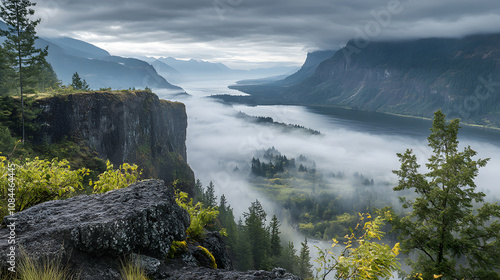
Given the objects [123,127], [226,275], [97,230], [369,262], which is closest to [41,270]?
[97,230]

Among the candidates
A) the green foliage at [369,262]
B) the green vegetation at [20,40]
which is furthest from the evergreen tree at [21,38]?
the green foliage at [369,262]

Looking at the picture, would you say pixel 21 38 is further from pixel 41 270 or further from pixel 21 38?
pixel 41 270

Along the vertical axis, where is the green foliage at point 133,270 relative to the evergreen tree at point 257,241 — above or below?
above

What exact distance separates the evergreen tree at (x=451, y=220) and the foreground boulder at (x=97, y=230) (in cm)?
1294

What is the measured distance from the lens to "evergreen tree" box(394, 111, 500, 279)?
45.7 feet

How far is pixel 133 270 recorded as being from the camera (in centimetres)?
568

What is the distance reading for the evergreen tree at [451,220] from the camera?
13.9 meters

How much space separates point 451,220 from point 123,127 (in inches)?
2578

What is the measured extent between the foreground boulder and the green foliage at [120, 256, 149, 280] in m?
0.15

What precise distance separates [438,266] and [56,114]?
5261 cm

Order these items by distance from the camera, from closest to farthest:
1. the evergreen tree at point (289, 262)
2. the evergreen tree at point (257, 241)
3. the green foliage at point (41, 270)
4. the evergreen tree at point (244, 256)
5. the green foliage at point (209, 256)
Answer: the green foliage at point (41, 270)
the green foliage at point (209, 256)
the evergreen tree at point (244, 256)
the evergreen tree at point (257, 241)
the evergreen tree at point (289, 262)

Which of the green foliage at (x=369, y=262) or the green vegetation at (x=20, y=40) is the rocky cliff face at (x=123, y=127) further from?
the green foliage at (x=369, y=262)

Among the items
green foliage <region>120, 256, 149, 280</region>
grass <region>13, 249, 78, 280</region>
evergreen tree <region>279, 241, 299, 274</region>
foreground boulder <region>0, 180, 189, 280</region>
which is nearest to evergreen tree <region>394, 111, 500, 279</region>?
foreground boulder <region>0, 180, 189, 280</region>

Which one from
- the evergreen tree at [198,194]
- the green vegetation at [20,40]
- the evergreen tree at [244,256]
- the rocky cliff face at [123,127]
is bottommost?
the evergreen tree at [198,194]
